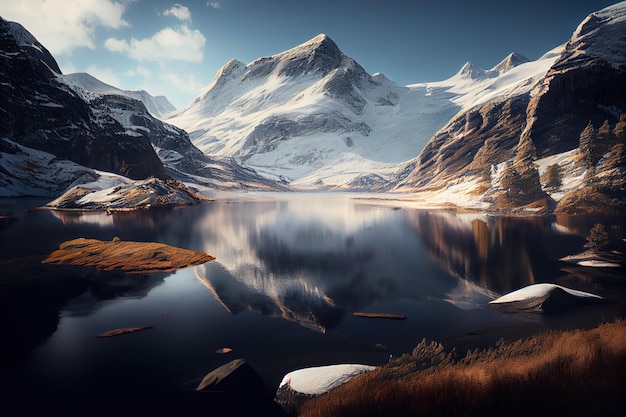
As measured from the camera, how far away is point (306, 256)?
2742cm

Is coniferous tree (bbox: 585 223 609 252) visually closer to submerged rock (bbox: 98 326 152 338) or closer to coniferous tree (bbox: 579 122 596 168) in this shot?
coniferous tree (bbox: 579 122 596 168)

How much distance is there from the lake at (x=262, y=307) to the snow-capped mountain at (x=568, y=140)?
1648 cm

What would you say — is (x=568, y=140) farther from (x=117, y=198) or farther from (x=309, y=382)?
(x=117, y=198)

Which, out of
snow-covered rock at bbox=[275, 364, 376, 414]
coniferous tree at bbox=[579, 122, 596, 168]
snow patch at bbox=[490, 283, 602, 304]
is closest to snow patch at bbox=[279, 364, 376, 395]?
snow-covered rock at bbox=[275, 364, 376, 414]

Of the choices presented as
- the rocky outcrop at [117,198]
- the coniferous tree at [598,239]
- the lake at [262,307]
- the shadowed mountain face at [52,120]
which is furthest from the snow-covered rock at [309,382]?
the shadowed mountain face at [52,120]

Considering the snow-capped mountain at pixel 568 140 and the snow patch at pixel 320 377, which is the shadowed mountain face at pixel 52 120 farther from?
the snow patch at pixel 320 377

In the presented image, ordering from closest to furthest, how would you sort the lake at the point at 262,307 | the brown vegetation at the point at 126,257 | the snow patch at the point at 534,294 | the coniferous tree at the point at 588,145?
the lake at the point at 262,307 → the snow patch at the point at 534,294 → the brown vegetation at the point at 126,257 → the coniferous tree at the point at 588,145

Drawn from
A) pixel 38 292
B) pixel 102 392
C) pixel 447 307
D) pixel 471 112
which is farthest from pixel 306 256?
pixel 471 112

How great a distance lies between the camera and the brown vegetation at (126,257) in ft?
75.5

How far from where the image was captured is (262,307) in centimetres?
1623

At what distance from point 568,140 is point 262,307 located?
3038 inches

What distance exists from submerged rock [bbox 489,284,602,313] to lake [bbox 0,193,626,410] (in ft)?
2.15

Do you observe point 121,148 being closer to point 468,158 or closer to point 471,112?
point 468,158

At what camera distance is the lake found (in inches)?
427
